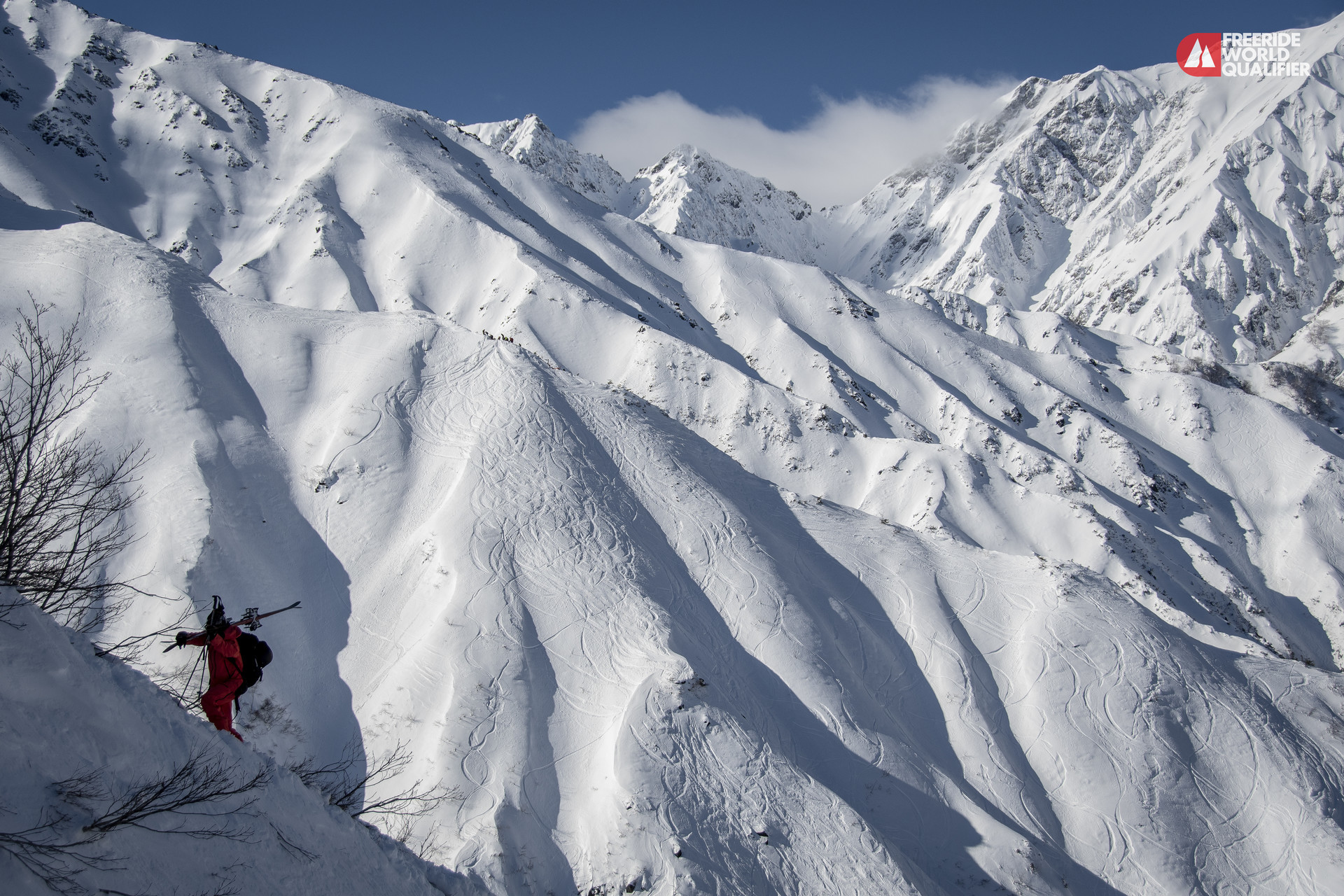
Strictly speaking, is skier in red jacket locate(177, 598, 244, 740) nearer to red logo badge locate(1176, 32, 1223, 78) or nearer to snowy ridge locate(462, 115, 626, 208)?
snowy ridge locate(462, 115, 626, 208)

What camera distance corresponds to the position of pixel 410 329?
1188 inches

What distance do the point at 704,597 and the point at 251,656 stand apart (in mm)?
15443

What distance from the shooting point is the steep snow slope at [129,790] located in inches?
211

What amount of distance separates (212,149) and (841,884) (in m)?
76.7

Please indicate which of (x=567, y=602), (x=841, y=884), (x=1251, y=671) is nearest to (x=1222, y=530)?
(x=1251, y=671)

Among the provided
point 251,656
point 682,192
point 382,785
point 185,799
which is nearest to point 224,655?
point 251,656

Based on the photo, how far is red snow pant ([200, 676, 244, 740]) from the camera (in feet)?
26.7

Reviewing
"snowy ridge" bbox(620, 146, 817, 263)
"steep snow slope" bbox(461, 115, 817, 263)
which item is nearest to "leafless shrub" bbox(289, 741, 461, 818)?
"snowy ridge" bbox(620, 146, 817, 263)

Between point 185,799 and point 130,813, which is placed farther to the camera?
point 185,799

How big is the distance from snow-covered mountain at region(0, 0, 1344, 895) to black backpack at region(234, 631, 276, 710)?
258cm

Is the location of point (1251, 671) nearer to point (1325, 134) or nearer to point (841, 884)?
point (841, 884)

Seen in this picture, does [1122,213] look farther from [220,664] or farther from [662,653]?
[220,664]

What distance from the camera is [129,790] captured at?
6.20 meters

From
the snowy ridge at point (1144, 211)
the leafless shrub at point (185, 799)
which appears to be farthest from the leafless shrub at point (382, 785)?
the snowy ridge at point (1144, 211)
